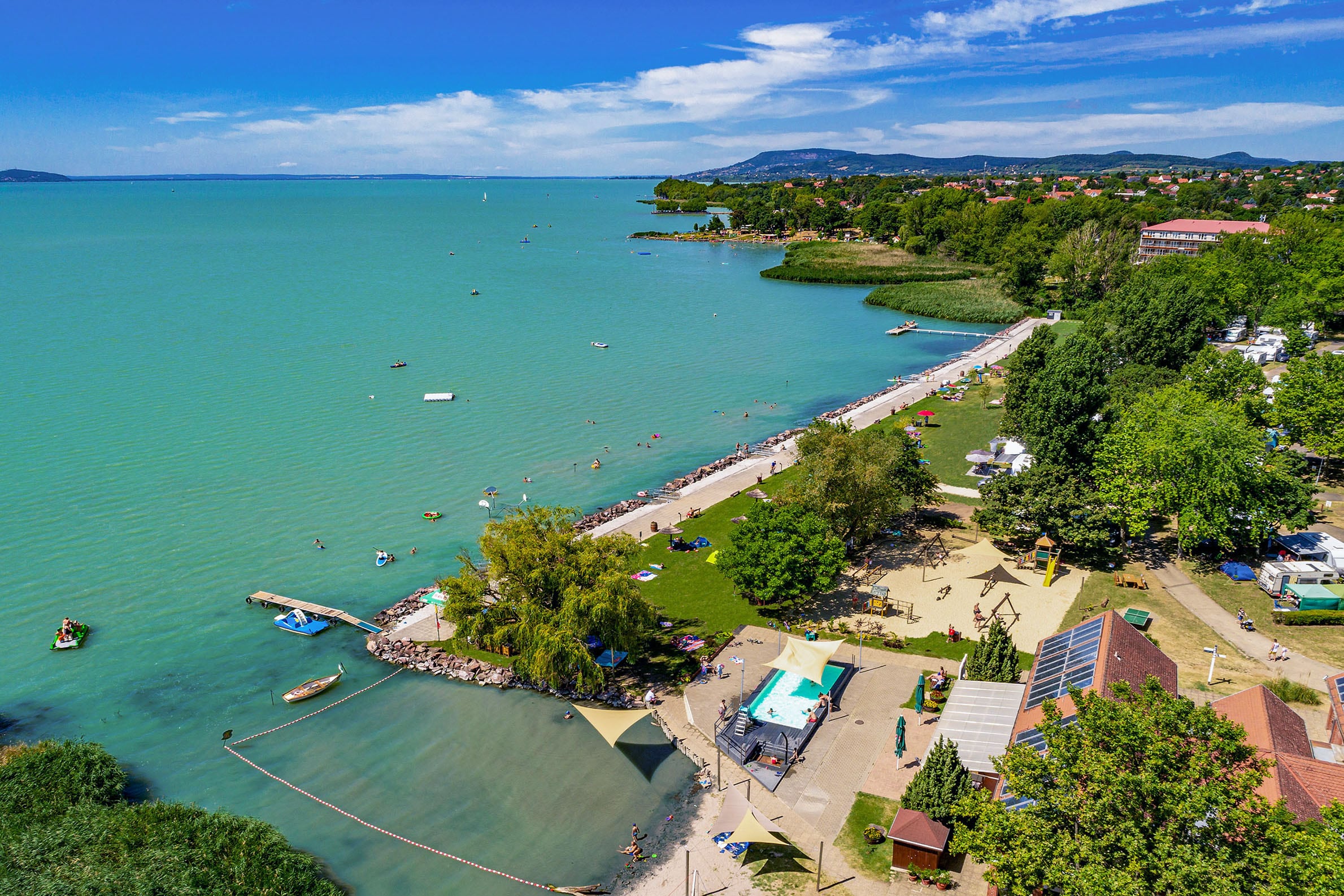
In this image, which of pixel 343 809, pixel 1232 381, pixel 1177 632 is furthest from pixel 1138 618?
pixel 343 809

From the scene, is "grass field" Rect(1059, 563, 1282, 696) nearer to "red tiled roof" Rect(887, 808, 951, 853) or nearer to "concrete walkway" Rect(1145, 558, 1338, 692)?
"concrete walkway" Rect(1145, 558, 1338, 692)

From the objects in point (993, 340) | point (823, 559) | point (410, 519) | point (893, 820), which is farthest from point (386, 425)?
point (993, 340)

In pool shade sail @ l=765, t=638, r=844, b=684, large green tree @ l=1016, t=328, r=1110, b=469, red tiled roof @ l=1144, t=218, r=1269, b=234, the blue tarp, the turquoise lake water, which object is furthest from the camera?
red tiled roof @ l=1144, t=218, r=1269, b=234

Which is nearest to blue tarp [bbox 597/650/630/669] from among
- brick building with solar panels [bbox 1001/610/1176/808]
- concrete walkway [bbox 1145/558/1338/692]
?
brick building with solar panels [bbox 1001/610/1176/808]

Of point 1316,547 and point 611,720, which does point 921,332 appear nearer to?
point 1316,547

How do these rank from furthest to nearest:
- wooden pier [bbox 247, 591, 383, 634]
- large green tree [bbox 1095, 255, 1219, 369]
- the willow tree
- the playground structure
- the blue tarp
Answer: large green tree [bbox 1095, 255, 1219, 369] < the playground structure < wooden pier [bbox 247, 591, 383, 634] < the blue tarp < the willow tree
